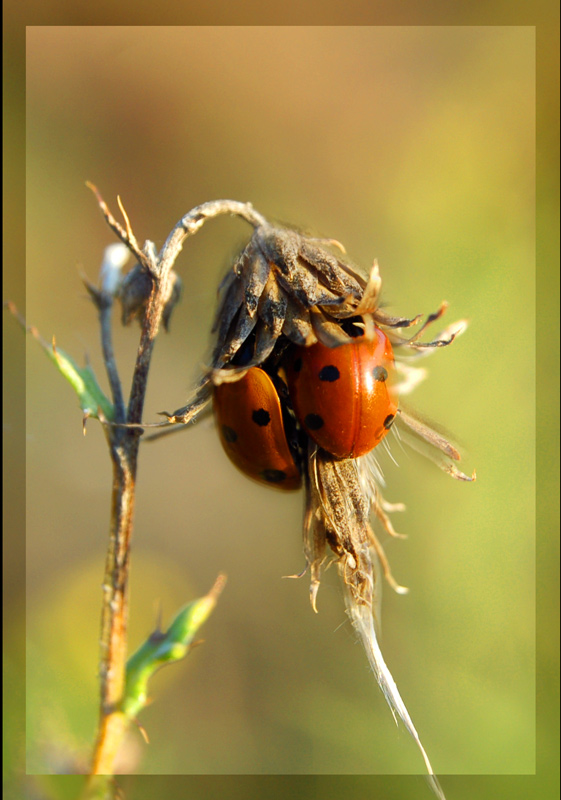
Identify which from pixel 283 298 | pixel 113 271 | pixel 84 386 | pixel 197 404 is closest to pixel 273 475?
pixel 197 404

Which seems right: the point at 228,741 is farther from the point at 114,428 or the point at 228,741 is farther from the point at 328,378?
the point at 328,378

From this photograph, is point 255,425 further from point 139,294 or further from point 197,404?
point 139,294

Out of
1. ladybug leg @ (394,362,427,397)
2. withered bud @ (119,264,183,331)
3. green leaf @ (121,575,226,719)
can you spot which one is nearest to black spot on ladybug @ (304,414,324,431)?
ladybug leg @ (394,362,427,397)

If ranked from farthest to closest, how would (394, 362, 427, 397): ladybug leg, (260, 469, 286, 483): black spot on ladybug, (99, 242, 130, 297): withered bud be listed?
(99, 242, 130, 297): withered bud
(394, 362, 427, 397): ladybug leg
(260, 469, 286, 483): black spot on ladybug

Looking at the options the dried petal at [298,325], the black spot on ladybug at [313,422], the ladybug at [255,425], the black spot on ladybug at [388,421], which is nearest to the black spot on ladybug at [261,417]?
the ladybug at [255,425]

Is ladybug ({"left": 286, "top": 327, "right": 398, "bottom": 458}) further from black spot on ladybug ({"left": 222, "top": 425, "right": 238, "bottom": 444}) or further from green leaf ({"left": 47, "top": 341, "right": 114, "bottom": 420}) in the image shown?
green leaf ({"left": 47, "top": 341, "right": 114, "bottom": 420})

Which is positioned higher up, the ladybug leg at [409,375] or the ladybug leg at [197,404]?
the ladybug leg at [409,375]

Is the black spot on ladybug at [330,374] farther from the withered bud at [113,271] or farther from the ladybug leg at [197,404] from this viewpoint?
the withered bud at [113,271]
